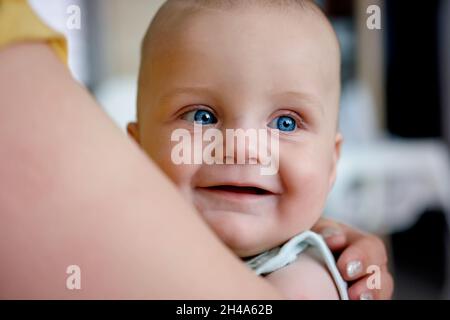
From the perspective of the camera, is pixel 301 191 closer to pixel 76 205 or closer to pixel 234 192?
pixel 234 192

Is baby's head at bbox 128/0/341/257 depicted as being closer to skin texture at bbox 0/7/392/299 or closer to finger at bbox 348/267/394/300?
finger at bbox 348/267/394/300

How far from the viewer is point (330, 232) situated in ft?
3.18

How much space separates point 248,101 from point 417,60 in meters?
2.71

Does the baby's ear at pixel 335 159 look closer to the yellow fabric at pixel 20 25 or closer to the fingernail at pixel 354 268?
the fingernail at pixel 354 268

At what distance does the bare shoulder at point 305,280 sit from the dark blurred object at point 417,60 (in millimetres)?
2582

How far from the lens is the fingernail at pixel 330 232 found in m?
0.96

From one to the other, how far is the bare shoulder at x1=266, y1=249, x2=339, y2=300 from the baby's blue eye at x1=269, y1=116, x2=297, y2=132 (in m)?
0.17

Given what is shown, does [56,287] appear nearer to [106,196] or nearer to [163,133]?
[106,196]

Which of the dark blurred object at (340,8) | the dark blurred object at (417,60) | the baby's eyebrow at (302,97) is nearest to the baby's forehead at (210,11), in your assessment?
the baby's eyebrow at (302,97)

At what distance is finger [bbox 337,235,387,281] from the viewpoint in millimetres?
866

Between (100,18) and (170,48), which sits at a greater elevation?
(100,18)

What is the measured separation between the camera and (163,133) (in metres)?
0.86

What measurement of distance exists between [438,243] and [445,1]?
49.6 inches

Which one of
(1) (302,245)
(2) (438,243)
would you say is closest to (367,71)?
(2) (438,243)
